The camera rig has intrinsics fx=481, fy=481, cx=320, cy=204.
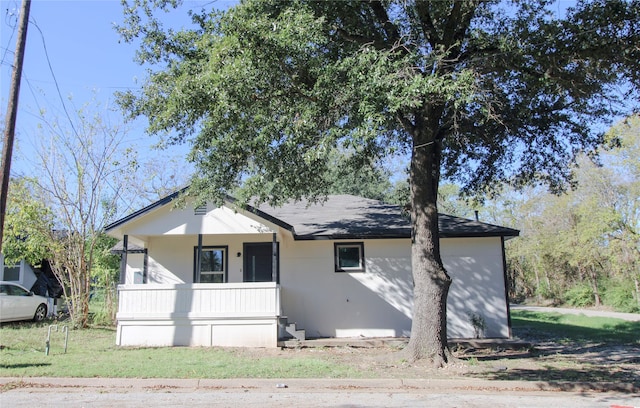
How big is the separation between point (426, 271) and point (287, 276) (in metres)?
5.56

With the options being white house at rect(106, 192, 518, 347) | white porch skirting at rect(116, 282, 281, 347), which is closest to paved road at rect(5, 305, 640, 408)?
white porch skirting at rect(116, 282, 281, 347)

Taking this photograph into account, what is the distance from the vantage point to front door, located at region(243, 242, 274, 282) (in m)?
15.1

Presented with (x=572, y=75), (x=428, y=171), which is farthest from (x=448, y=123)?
(x=572, y=75)

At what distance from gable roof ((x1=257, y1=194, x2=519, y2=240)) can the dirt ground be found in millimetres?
3264

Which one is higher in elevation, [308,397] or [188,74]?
[188,74]

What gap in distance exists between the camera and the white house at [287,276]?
41.8 feet

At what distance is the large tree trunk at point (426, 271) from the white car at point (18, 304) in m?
13.2

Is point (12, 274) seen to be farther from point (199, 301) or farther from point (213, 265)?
point (199, 301)

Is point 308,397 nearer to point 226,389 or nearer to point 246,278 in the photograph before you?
point 226,389

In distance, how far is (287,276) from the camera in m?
14.6

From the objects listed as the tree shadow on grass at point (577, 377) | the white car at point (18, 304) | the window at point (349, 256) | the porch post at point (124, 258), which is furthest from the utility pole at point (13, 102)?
the tree shadow on grass at point (577, 377)

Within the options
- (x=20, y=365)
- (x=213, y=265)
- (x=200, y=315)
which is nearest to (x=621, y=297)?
(x=213, y=265)

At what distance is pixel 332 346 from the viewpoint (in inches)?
504

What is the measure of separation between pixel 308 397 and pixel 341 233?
7.06 metres
